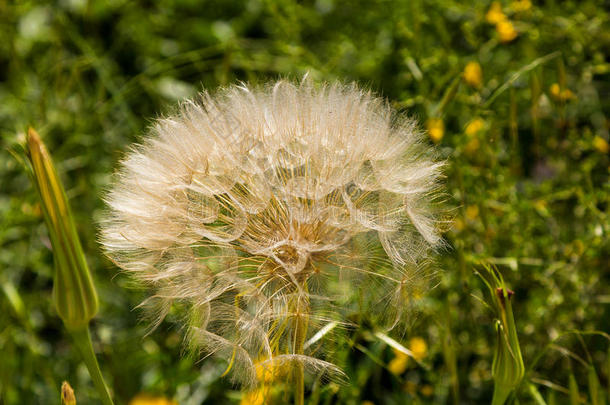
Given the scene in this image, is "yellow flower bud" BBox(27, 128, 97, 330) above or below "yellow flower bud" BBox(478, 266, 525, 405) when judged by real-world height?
above

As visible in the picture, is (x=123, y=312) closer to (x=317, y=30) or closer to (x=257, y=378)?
(x=257, y=378)

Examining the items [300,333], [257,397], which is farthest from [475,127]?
[257,397]

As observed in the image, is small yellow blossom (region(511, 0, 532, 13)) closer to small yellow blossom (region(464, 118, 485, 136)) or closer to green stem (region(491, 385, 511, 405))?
small yellow blossom (region(464, 118, 485, 136))

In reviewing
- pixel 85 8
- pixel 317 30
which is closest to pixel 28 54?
pixel 85 8

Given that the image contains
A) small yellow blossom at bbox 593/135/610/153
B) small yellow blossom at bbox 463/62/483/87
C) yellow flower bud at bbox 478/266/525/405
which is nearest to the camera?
yellow flower bud at bbox 478/266/525/405

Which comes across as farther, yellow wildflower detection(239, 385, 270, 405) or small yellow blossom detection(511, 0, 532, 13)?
small yellow blossom detection(511, 0, 532, 13)

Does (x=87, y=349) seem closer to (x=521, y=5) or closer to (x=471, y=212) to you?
(x=471, y=212)

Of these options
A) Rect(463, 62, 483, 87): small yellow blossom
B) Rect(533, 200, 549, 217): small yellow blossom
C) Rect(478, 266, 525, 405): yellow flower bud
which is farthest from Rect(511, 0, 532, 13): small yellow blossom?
Rect(478, 266, 525, 405): yellow flower bud

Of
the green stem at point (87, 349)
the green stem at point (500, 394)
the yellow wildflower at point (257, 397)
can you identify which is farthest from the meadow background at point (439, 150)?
the green stem at point (87, 349)
